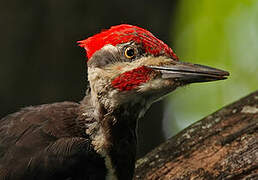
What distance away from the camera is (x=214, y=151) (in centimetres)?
305

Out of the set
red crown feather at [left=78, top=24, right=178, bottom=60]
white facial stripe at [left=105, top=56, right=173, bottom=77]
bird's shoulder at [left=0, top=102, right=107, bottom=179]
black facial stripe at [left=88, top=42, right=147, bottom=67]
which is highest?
red crown feather at [left=78, top=24, right=178, bottom=60]

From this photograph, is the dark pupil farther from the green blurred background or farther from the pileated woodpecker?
A: the green blurred background

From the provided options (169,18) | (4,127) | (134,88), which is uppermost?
(169,18)

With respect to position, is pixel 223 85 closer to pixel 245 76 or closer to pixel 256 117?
pixel 245 76

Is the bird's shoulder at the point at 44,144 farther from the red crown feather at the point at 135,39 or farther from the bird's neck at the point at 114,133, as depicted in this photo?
the red crown feather at the point at 135,39

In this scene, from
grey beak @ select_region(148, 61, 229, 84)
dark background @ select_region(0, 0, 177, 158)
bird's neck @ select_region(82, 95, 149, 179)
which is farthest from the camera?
dark background @ select_region(0, 0, 177, 158)

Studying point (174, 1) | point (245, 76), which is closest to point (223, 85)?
point (245, 76)

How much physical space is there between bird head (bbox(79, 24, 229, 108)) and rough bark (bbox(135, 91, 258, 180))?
59 cm

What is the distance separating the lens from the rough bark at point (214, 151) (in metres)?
2.87

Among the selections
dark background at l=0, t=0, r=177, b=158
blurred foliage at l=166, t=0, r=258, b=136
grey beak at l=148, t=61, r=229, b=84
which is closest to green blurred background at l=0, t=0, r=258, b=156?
dark background at l=0, t=0, r=177, b=158

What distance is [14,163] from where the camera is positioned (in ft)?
8.20

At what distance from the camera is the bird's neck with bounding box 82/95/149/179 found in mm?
2775

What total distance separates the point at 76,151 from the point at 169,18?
189 centimetres

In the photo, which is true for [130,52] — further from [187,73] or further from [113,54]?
[187,73]
